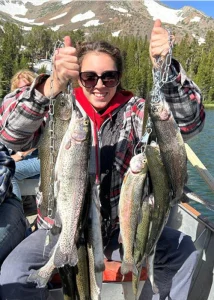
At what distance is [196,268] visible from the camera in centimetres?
346

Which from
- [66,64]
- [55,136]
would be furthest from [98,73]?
[55,136]

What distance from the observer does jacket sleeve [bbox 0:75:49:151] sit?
90.3 inches

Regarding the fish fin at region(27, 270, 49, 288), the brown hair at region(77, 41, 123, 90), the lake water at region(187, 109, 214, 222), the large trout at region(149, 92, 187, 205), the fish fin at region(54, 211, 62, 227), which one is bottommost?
the lake water at region(187, 109, 214, 222)

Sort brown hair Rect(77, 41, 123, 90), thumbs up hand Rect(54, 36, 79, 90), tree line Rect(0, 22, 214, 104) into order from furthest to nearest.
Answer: tree line Rect(0, 22, 214, 104) → brown hair Rect(77, 41, 123, 90) → thumbs up hand Rect(54, 36, 79, 90)

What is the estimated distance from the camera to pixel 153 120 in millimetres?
2104

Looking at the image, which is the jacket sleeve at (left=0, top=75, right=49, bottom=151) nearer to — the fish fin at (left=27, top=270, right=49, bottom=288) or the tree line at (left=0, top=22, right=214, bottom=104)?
the fish fin at (left=27, top=270, right=49, bottom=288)

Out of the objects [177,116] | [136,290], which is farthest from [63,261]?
[177,116]

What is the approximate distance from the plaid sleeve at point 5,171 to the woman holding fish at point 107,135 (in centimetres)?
41

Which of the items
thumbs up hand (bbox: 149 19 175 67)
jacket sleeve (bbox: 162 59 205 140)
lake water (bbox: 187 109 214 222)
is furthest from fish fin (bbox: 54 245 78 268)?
lake water (bbox: 187 109 214 222)

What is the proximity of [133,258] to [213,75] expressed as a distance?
61510mm

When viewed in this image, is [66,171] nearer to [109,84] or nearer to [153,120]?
[153,120]

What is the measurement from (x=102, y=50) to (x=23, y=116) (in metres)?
0.94

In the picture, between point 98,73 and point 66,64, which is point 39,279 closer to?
point 66,64

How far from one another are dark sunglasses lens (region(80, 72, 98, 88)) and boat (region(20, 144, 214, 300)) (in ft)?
4.71
